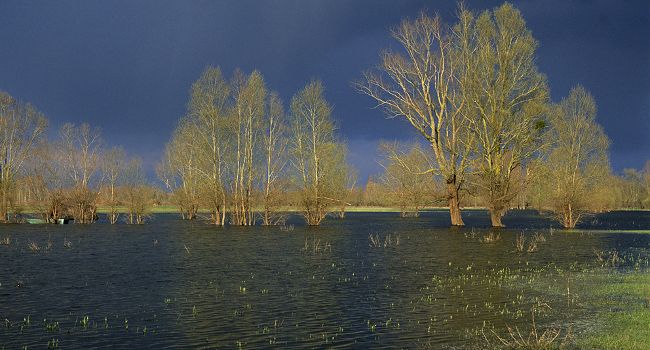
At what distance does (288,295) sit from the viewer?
20844 mm

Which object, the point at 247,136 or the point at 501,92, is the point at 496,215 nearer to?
the point at 501,92

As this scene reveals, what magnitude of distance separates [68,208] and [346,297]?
232 ft

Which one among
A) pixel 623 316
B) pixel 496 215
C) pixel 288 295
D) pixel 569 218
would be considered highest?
pixel 496 215

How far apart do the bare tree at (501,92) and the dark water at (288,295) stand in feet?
79.1

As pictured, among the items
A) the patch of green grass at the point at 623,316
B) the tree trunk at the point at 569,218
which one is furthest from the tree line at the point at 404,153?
the patch of green grass at the point at 623,316

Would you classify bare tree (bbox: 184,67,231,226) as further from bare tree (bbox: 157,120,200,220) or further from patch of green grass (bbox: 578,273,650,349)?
patch of green grass (bbox: 578,273,650,349)

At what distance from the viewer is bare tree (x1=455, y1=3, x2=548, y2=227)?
61062 mm

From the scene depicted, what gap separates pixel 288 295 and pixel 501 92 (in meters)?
47.8

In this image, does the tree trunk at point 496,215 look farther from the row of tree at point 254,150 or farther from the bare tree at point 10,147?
the bare tree at point 10,147

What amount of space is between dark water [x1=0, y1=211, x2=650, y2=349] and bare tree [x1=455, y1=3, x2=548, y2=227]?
950 inches

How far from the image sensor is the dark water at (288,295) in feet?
48.3

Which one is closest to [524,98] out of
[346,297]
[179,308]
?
[346,297]

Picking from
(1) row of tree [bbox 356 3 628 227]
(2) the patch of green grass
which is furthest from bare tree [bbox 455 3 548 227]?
(2) the patch of green grass

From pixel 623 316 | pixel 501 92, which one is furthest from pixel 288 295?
pixel 501 92
